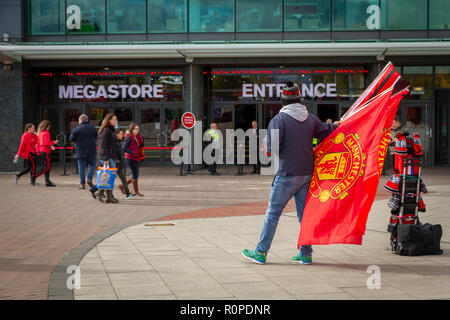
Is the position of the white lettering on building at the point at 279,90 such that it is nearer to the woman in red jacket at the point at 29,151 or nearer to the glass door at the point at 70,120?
the glass door at the point at 70,120

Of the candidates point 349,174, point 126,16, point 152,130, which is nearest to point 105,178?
point 349,174

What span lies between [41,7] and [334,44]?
1112 centimetres

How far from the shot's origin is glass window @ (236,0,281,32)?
936 inches

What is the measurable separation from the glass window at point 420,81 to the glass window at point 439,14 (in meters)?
1.78

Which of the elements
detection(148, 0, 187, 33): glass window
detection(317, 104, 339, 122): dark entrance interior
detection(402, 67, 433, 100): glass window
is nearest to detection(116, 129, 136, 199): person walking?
detection(148, 0, 187, 33): glass window

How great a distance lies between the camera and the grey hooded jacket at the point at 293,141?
6844 mm

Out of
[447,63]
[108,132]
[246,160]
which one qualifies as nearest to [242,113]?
[246,160]

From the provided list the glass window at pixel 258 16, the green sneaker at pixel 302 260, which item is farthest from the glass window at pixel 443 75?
the green sneaker at pixel 302 260

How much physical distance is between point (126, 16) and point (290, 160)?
1856 cm

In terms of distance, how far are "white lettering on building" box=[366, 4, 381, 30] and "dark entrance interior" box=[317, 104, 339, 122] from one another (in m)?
3.31

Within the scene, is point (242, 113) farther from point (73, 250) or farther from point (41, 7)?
point (73, 250)

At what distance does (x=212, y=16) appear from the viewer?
23797mm

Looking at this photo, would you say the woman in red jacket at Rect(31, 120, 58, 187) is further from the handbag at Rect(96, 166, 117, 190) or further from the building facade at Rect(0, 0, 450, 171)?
the building facade at Rect(0, 0, 450, 171)

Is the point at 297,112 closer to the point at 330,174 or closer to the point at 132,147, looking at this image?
the point at 330,174
